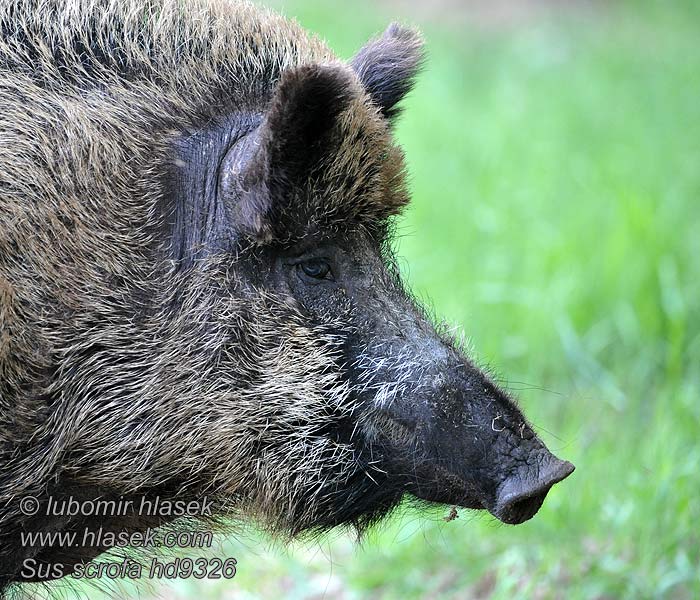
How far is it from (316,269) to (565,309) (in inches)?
139

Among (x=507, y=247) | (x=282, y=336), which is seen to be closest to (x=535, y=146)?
(x=507, y=247)

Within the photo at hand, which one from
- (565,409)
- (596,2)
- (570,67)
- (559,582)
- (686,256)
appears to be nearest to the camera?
(559,582)

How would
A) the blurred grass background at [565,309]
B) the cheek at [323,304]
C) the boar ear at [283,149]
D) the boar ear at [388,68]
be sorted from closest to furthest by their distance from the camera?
the boar ear at [283,149], the cheek at [323,304], the boar ear at [388,68], the blurred grass background at [565,309]

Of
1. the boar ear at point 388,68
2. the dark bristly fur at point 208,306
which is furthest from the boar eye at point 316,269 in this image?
the boar ear at point 388,68

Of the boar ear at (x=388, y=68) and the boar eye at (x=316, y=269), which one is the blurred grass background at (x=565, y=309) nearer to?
the boar eye at (x=316, y=269)

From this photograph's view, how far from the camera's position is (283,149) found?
3119 mm

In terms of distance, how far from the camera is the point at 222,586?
16.0ft

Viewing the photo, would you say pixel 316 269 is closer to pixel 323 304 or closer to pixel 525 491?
pixel 323 304

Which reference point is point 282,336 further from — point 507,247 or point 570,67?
point 570,67

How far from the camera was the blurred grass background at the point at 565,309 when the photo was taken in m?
4.66

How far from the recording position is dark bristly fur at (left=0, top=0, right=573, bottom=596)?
3.11 metres

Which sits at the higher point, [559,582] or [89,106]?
[89,106]

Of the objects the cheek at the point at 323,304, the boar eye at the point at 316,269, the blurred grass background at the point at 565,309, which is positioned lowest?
the blurred grass background at the point at 565,309

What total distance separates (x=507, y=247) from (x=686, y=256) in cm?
119
